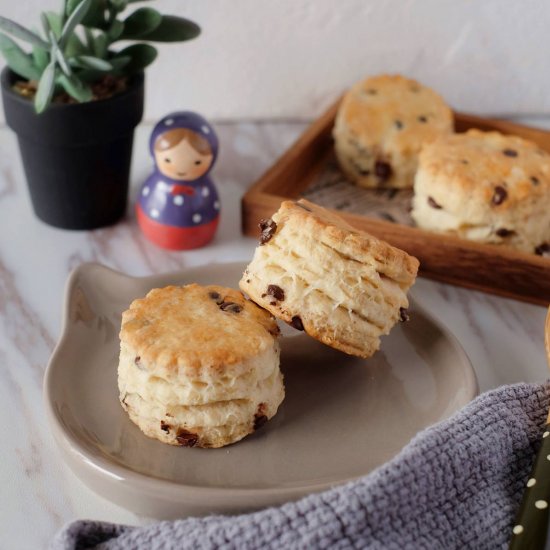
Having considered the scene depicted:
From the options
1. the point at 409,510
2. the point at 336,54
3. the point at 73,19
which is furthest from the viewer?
the point at 336,54

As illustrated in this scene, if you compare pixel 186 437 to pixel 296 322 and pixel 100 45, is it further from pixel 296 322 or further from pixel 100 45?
pixel 100 45

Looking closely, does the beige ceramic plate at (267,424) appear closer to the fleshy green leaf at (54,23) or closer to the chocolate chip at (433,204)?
the chocolate chip at (433,204)

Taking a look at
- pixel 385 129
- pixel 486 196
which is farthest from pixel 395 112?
pixel 486 196

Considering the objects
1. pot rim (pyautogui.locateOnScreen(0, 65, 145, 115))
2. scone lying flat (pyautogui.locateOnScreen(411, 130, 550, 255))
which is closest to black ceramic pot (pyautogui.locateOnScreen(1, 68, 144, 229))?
pot rim (pyautogui.locateOnScreen(0, 65, 145, 115))

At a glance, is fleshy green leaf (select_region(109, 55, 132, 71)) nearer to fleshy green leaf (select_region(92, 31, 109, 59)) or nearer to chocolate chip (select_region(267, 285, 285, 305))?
fleshy green leaf (select_region(92, 31, 109, 59))

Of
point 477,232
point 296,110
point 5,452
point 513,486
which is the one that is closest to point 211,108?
point 296,110
